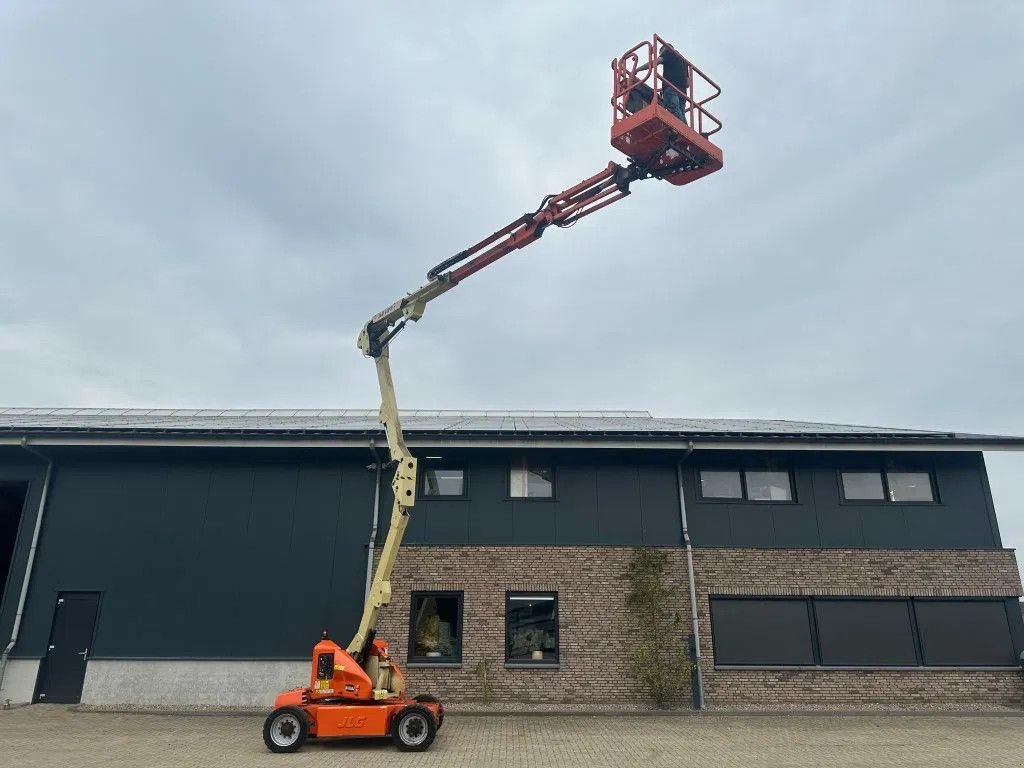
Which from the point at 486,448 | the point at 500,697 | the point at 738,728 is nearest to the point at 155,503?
the point at 486,448

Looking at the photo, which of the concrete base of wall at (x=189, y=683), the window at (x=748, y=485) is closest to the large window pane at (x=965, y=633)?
the window at (x=748, y=485)

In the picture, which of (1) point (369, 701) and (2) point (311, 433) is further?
(2) point (311, 433)

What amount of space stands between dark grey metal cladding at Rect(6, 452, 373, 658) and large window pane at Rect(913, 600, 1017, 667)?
36.3 feet

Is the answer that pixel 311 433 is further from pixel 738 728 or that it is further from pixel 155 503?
pixel 738 728

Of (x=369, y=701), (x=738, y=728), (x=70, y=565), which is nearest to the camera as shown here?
(x=369, y=701)

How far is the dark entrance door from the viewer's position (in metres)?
13.0

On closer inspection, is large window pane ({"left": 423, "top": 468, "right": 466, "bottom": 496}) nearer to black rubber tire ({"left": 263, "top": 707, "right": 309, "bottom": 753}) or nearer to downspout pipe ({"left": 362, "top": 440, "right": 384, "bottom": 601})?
downspout pipe ({"left": 362, "top": 440, "right": 384, "bottom": 601})

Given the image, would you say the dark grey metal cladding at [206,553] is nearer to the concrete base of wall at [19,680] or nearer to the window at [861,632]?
the concrete base of wall at [19,680]

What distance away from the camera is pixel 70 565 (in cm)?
1373

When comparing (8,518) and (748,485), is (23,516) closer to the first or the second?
(8,518)

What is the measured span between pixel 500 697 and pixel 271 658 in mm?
4355

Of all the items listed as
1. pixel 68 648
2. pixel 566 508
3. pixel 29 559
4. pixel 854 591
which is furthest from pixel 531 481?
pixel 29 559

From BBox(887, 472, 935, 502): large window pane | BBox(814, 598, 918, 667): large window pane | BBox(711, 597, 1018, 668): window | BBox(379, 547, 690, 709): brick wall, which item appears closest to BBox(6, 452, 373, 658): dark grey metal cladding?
BBox(379, 547, 690, 709): brick wall

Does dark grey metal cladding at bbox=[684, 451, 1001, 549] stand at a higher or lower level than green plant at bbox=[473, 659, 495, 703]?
higher
